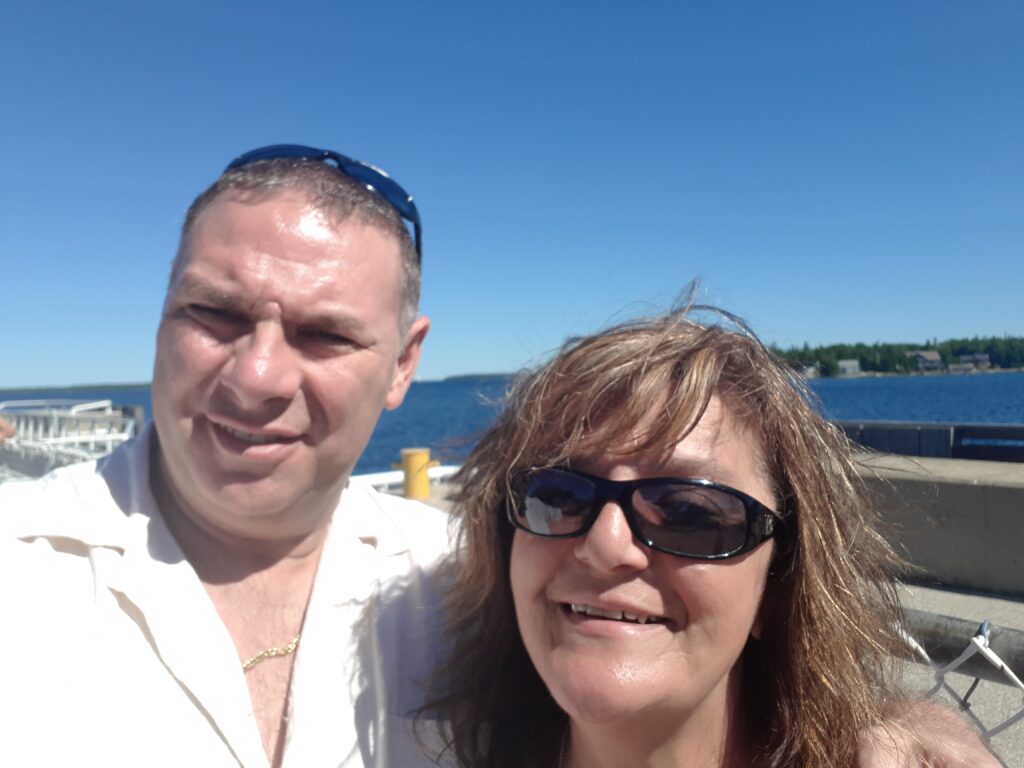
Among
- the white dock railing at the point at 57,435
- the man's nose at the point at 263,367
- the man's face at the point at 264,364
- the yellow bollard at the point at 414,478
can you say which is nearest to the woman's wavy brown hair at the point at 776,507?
the man's face at the point at 264,364

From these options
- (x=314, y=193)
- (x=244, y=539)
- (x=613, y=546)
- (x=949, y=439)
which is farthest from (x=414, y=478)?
(x=613, y=546)

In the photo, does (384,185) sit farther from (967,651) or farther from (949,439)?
(949,439)

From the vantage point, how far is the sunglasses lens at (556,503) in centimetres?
138

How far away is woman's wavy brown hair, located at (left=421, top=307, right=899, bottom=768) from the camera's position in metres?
1.41

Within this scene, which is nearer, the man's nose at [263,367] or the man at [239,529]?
the man at [239,529]

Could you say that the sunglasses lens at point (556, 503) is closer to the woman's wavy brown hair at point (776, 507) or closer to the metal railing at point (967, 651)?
the woman's wavy brown hair at point (776, 507)

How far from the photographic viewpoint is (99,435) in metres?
11.9

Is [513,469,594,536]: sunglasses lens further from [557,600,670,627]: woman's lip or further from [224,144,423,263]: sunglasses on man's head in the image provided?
[224,144,423,263]: sunglasses on man's head

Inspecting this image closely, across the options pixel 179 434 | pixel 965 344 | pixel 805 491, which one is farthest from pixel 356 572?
pixel 965 344

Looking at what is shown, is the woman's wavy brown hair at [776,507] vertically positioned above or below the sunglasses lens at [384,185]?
below

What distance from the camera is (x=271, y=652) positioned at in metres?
1.72

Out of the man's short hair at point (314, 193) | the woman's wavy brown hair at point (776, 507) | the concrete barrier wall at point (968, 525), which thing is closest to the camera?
the woman's wavy brown hair at point (776, 507)

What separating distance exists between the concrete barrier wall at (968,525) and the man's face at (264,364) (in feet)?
12.1

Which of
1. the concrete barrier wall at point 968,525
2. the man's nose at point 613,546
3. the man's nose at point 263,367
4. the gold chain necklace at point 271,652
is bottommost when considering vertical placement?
the concrete barrier wall at point 968,525
